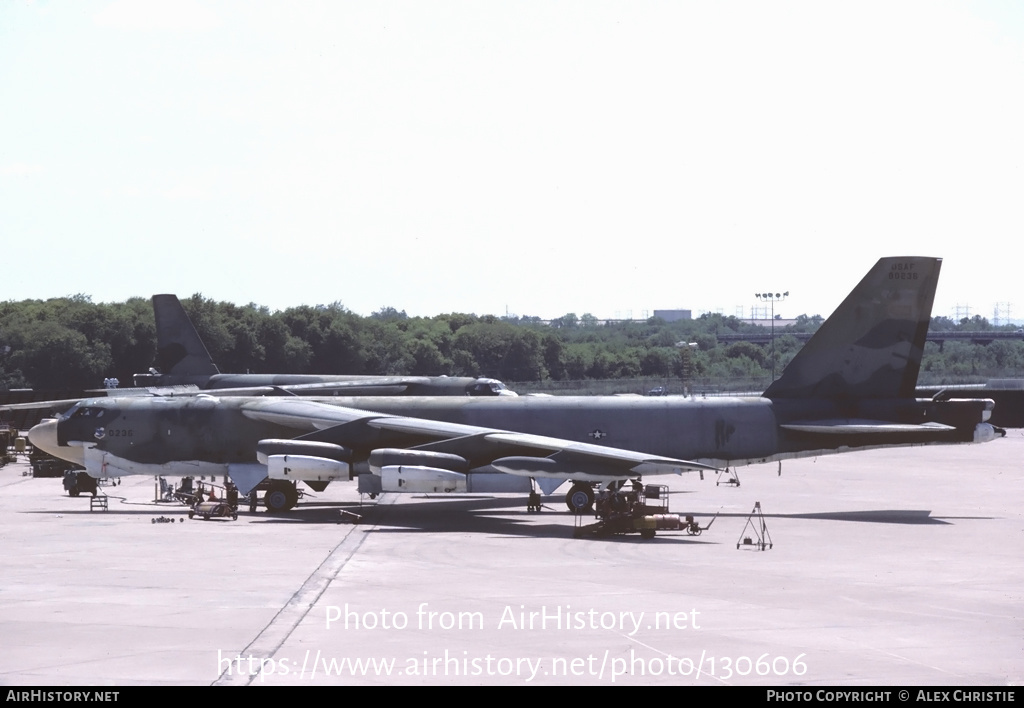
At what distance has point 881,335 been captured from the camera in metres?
37.8

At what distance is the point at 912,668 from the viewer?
15492 mm

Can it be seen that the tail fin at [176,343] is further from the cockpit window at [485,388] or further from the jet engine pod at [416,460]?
the jet engine pod at [416,460]

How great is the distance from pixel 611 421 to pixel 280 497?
35.5 feet

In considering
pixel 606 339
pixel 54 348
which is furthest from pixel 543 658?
pixel 606 339

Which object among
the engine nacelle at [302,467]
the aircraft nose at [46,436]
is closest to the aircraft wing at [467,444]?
the engine nacelle at [302,467]

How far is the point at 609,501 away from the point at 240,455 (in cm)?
1306

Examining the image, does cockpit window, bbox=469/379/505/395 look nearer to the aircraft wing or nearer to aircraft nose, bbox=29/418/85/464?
the aircraft wing

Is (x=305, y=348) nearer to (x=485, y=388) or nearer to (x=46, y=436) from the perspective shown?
(x=485, y=388)

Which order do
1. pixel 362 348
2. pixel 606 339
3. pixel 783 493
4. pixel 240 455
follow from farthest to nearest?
pixel 606 339, pixel 362 348, pixel 783 493, pixel 240 455

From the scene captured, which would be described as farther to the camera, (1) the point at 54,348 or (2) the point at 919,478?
(1) the point at 54,348

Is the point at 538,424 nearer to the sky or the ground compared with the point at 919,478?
nearer to the sky

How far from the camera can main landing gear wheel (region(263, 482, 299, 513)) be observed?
36.9 meters

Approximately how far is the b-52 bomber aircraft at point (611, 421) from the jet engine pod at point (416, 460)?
125 cm
